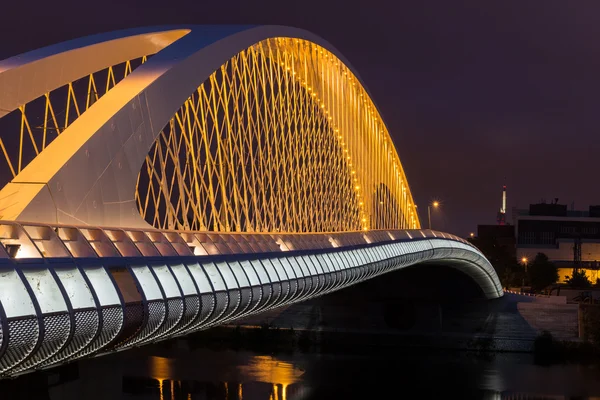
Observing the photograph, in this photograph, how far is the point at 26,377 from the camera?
3784cm

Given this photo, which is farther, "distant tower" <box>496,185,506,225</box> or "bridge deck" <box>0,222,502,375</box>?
"distant tower" <box>496,185,506,225</box>

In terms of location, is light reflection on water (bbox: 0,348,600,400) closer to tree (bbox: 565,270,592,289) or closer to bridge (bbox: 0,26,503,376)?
bridge (bbox: 0,26,503,376)

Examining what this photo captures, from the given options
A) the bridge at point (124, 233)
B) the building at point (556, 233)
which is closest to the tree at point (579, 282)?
the building at point (556, 233)

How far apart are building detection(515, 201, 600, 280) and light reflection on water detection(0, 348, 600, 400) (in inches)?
2927

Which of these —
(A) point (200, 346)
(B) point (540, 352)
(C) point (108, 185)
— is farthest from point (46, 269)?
(B) point (540, 352)

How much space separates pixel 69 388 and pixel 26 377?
632 cm

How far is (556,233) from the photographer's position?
5207 inches

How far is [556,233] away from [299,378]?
294 feet

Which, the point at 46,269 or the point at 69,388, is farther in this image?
the point at 69,388

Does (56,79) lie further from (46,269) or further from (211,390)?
(211,390)

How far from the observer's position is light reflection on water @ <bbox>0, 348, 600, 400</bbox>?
43.9 metres

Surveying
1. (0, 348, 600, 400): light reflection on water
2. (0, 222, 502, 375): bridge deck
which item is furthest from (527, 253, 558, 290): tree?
(0, 222, 502, 375): bridge deck

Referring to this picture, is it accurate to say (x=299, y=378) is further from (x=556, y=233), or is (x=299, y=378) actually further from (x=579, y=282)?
(x=556, y=233)

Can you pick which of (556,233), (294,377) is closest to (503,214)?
(556,233)
